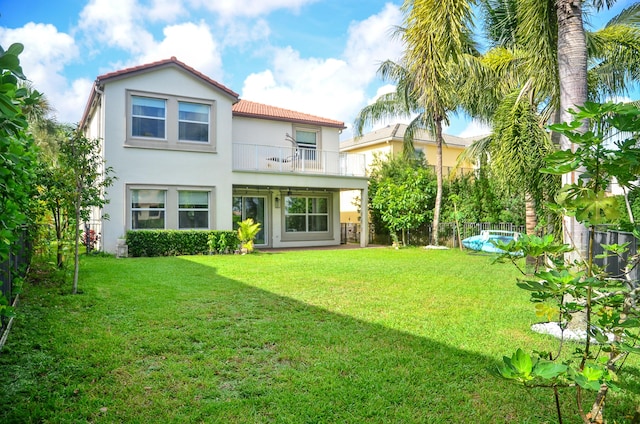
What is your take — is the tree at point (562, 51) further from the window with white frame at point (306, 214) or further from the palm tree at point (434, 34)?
the window with white frame at point (306, 214)

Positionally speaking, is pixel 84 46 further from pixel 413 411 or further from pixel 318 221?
pixel 413 411

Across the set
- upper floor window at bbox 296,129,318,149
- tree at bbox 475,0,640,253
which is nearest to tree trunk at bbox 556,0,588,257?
tree at bbox 475,0,640,253

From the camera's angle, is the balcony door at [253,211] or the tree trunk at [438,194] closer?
the tree trunk at [438,194]

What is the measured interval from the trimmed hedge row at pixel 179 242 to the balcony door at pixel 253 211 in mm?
2906

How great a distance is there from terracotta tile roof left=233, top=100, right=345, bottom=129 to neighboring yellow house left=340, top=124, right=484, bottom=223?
504 cm

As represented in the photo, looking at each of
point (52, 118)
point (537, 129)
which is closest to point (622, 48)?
point (537, 129)

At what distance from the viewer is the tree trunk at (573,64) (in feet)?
18.4

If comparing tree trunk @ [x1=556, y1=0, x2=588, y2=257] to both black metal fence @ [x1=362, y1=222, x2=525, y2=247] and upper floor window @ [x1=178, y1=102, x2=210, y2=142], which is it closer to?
black metal fence @ [x1=362, y1=222, x2=525, y2=247]

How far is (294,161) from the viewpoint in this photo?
62.0 ft

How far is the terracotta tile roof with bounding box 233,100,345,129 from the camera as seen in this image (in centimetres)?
1848

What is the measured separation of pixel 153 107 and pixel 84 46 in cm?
295

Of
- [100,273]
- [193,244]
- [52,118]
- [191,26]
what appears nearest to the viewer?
[100,273]

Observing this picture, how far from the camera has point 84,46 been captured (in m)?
13.3

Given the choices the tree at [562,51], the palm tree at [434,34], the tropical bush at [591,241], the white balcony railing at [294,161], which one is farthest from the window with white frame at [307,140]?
the tropical bush at [591,241]
